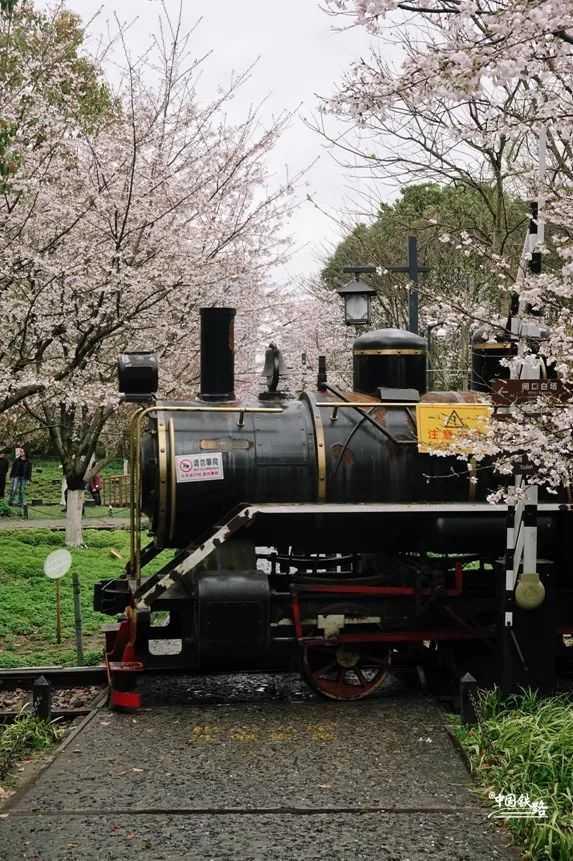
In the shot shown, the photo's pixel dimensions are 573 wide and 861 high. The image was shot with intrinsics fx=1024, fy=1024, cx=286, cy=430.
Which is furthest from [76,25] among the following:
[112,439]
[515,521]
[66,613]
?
[515,521]

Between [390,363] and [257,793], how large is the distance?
4404mm

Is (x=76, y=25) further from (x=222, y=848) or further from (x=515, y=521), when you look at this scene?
(x=222, y=848)

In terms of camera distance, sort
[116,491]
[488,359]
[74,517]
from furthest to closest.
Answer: [116,491], [74,517], [488,359]

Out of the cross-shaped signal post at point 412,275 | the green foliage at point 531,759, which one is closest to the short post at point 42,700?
the green foliage at point 531,759

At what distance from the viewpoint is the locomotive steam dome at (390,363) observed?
30.1ft

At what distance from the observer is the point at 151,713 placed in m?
7.80

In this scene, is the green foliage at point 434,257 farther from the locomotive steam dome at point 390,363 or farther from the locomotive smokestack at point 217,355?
the locomotive smokestack at point 217,355

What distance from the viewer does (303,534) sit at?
859 cm

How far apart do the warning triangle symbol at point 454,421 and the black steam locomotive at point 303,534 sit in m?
0.31

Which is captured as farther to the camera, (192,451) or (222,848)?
(192,451)

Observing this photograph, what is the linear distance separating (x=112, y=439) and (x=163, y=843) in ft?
76.3

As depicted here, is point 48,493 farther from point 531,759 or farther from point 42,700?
point 531,759

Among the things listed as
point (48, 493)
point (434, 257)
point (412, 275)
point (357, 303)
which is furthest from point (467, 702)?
point (48, 493)

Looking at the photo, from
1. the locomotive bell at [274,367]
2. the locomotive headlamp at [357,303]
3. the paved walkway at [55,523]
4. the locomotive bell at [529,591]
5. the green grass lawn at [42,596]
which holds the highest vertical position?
the locomotive headlamp at [357,303]
